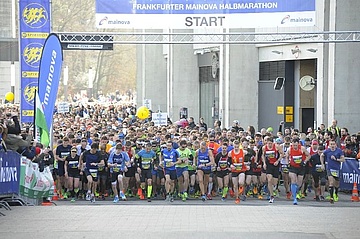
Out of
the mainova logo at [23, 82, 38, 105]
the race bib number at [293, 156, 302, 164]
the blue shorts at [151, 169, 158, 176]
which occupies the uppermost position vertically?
the mainova logo at [23, 82, 38, 105]

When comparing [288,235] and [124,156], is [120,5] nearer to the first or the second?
[124,156]

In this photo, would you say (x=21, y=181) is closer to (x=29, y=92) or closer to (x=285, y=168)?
(x=29, y=92)

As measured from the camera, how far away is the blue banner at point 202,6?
25.6 metres

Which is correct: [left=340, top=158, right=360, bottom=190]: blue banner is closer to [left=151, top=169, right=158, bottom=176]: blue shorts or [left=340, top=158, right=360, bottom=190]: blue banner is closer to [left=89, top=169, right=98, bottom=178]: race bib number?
[left=151, top=169, right=158, bottom=176]: blue shorts

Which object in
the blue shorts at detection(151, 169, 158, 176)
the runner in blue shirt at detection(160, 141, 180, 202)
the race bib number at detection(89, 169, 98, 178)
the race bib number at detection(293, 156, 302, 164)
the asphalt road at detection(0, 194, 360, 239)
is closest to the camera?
the asphalt road at detection(0, 194, 360, 239)

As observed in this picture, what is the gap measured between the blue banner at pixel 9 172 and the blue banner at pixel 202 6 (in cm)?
978

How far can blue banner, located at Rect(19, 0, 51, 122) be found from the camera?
2303 cm

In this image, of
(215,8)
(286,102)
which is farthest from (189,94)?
(215,8)

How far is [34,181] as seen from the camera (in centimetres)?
1839

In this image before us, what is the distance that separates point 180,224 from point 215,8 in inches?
505

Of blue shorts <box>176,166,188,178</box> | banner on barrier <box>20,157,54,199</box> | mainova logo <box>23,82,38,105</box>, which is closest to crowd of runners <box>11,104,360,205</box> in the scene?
blue shorts <box>176,166,188,178</box>

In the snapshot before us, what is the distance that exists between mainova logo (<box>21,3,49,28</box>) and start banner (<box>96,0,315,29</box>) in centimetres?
294

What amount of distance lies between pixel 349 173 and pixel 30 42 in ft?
34.6

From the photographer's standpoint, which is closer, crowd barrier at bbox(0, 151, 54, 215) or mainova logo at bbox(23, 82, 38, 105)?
crowd barrier at bbox(0, 151, 54, 215)
